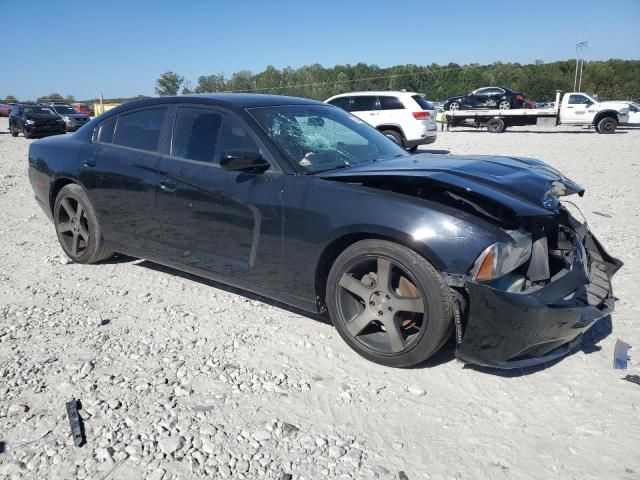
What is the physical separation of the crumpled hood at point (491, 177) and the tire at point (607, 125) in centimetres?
2156

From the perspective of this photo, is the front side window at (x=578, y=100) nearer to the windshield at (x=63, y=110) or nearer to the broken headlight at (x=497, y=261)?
the broken headlight at (x=497, y=261)

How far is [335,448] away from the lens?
2357mm

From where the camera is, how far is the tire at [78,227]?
4.66 m

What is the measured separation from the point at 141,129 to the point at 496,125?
22.6m

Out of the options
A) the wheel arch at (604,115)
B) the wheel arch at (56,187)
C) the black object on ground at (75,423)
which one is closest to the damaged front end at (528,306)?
the black object on ground at (75,423)

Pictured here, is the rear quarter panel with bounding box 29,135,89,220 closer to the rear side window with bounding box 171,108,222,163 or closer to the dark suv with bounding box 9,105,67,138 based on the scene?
the rear side window with bounding box 171,108,222,163

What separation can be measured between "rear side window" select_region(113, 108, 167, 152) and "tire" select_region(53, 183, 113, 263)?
691 mm

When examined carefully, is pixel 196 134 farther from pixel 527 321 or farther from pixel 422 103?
pixel 422 103

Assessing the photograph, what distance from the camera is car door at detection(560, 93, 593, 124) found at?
74.7 feet

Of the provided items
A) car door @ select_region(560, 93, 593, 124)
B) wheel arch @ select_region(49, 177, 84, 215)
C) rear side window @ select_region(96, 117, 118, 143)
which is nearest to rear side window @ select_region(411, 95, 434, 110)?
rear side window @ select_region(96, 117, 118, 143)

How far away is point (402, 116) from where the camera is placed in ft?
47.3

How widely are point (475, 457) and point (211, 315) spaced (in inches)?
86.4

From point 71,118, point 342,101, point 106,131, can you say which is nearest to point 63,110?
point 71,118

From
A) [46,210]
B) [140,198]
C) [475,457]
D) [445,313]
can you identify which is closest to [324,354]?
[445,313]
